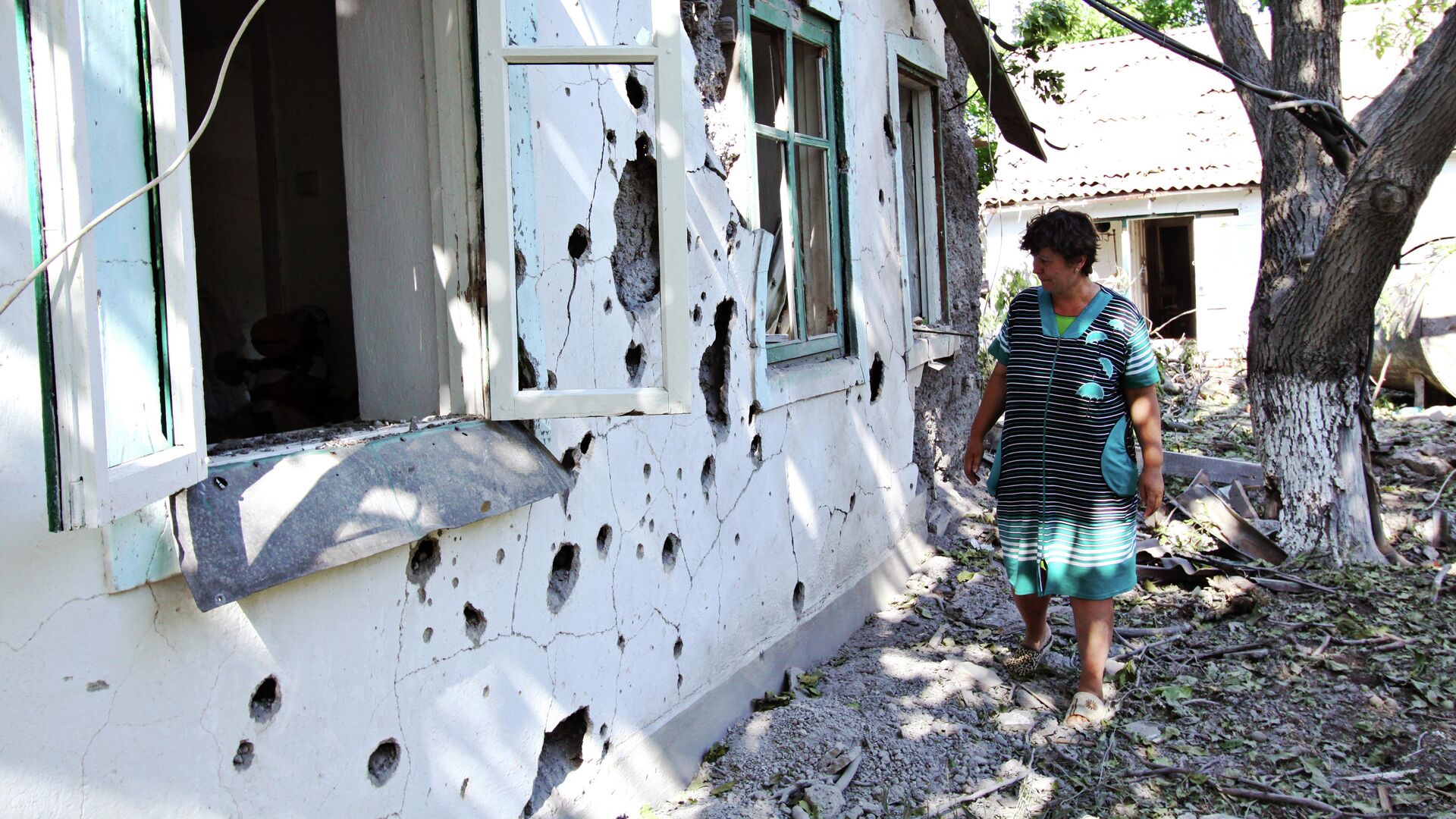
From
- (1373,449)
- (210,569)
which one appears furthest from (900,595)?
(210,569)

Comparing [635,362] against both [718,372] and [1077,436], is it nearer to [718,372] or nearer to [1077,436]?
[718,372]

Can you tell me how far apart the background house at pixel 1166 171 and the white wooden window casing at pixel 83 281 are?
37.4 ft

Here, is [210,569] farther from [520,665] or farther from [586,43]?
[586,43]

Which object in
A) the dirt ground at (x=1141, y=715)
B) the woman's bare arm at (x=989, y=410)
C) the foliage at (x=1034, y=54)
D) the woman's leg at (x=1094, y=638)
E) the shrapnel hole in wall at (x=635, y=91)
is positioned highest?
the foliage at (x=1034, y=54)

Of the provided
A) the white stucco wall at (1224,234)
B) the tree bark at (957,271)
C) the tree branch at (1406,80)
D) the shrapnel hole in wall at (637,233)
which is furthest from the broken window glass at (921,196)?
the white stucco wall at (1224,234)

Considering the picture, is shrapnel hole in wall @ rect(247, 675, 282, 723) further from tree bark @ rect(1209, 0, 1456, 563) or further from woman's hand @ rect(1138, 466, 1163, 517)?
tree bark @ rect(1209, 0, 1456, 563)

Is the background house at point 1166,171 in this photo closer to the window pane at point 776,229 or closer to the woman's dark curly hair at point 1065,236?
the window pane at point 776,229

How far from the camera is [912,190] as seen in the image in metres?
6.30

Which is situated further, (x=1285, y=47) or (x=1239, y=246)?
(x=1239, y=246)

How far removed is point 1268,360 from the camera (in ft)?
18.4

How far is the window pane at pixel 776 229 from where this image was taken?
450cm

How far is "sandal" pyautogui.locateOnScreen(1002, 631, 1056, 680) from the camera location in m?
4.14

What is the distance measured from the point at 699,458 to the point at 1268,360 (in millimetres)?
3435

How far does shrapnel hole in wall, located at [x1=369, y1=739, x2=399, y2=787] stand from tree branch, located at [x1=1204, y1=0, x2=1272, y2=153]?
5238 millimetres
